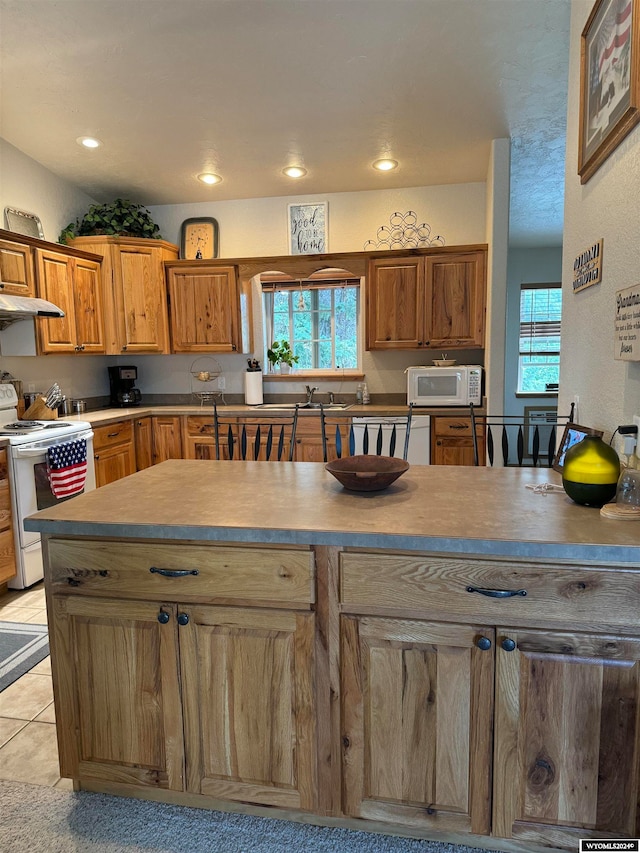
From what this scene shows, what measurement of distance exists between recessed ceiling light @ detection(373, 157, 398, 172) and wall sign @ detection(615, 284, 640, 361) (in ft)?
9.55

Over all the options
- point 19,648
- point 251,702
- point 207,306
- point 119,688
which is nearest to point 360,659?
point 251,702

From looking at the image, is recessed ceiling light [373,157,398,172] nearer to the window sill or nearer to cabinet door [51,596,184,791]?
the window sill

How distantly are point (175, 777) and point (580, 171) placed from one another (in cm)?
238

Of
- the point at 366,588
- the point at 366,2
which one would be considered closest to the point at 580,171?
the point at 366,2

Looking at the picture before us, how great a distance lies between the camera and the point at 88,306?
4.27 metres

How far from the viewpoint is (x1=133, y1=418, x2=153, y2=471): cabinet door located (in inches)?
174

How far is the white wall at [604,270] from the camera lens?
151 cm

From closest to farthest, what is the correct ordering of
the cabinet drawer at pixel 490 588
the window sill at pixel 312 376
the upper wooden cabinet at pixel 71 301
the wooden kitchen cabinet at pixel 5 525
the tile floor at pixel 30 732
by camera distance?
the cabinet drawer at pixel 490 588 → the tile floor at pixel 30 732 → the wooden kitchen cabinet at pixel 5 525 → the upper wooden cabinet at pixel 71 301 → the window sill at pixel 312 376

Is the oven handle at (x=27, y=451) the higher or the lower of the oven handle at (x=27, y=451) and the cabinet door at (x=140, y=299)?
the lower

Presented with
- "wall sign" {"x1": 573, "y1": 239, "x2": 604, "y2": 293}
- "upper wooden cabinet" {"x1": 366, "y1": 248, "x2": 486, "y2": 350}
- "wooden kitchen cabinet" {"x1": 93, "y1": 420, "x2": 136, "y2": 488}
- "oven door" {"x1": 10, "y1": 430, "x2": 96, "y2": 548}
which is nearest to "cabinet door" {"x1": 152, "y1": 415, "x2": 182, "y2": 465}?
"wooden kitchen cabinet" {"x1": 93, "y1": 420, "x2": 136, "y2": 488}

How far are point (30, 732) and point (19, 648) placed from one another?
2.21 ft

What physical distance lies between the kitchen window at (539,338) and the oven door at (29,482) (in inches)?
221

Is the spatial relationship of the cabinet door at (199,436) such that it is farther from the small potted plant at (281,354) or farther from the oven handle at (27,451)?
the oven handle at (27,451)

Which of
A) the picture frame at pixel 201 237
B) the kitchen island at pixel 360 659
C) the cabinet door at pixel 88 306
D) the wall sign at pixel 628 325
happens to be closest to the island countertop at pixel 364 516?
the kitchen island at pixel 360 659
